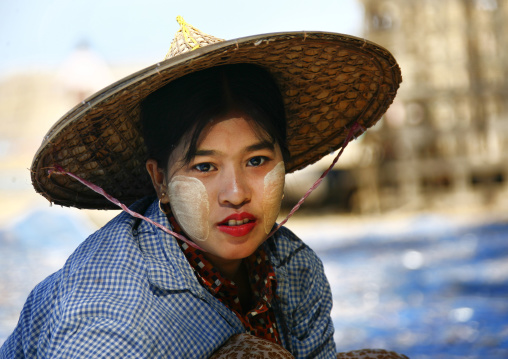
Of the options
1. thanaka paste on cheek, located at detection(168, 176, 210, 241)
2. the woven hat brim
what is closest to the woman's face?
thanaka paste on cheek, located at detection(168, 176, 210, 241)

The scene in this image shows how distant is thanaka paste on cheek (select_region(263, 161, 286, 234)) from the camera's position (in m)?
1.62

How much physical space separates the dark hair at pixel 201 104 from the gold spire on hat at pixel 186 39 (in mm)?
157

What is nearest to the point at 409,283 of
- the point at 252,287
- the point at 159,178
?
the point at 252,287

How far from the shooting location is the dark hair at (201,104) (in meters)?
1.59

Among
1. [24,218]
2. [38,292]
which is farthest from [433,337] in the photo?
Answer: [24,218]

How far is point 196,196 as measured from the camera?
5.17 feet

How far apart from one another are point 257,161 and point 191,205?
20 centimetres

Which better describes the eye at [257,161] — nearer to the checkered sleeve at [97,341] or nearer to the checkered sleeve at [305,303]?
the checkered sleeve at [305,303]

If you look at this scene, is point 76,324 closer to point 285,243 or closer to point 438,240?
point 285,243

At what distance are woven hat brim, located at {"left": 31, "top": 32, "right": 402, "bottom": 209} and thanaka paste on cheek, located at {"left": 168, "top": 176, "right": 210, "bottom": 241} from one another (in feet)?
0.75

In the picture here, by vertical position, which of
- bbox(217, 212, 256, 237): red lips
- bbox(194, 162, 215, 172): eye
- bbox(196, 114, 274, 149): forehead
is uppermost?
bbox(196, 114, 274, 149): forehead

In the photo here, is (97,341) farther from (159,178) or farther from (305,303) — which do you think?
(305,303)

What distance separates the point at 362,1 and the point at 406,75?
160 centimetres

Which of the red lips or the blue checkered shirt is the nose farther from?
the blue checkered shirt
